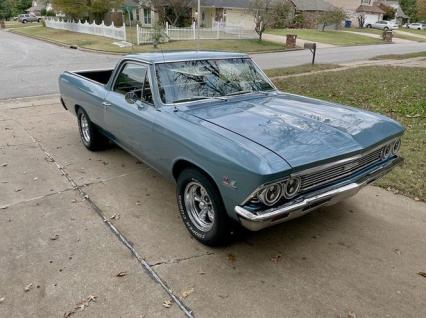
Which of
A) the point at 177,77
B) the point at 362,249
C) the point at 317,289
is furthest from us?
the point at 177,77

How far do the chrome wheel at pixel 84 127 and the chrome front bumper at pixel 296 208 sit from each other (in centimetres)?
380

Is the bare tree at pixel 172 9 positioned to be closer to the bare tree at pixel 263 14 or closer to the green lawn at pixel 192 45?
the bare tree at pixel 263 14

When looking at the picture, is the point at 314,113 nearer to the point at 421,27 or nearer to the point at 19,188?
the point at 19,188

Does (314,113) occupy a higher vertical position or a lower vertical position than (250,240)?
higher

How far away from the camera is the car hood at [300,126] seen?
2984 mm

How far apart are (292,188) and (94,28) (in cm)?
3276

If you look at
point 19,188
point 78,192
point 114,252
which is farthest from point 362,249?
point 19,188

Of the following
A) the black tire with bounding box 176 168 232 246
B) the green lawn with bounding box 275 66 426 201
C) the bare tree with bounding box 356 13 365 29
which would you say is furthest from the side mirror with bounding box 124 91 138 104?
the bare tree with bounding box 356 13 365 29

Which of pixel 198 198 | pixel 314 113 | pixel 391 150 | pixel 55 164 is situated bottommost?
pixel 55 164

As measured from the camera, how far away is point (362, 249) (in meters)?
3.46

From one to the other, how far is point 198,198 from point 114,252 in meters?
0.91

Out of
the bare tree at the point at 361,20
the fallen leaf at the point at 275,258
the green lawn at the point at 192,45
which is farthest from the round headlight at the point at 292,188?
the bare tree at the point at 361,20

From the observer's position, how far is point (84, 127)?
6.03 m

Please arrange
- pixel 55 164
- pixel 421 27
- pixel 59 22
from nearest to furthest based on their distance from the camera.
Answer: pixel 55 164 → pixel 59 22 → pixel 421 27
